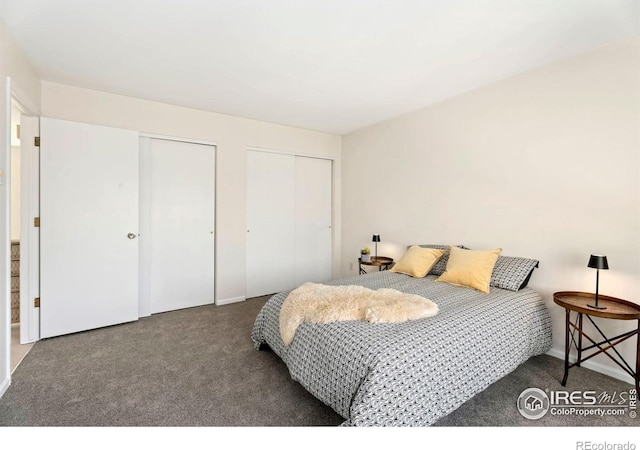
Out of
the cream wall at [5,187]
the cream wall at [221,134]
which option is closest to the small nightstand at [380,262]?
the cream wall at [221,134]

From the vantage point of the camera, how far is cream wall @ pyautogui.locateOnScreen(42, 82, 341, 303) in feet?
9.48

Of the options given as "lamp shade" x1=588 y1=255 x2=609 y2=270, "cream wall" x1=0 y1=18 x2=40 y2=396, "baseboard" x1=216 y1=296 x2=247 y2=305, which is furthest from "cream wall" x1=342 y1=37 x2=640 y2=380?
"cream wall" x1=0 y1=18 x2=40 y2=396

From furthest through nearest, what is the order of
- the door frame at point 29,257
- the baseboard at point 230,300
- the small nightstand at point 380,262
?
the baseboard at point 230,300 < the small nightstand at point 380,262 < the door frame at point 29,257

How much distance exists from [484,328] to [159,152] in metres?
3.57

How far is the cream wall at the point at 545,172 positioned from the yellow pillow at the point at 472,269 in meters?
0.34

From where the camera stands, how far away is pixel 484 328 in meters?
1.83

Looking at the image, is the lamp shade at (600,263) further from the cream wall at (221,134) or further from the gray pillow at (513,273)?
the cream wall at (221,134)

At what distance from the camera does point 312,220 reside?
455 centimetres

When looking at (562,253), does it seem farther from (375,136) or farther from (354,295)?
(375,136)

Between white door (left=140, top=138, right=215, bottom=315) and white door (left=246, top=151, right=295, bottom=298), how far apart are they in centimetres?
52

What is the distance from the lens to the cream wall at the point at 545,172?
6.84 ft

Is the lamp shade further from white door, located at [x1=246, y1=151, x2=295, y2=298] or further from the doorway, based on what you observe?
the doorway

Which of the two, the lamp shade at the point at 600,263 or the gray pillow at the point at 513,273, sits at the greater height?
the lamp shade at the point at 600,263
